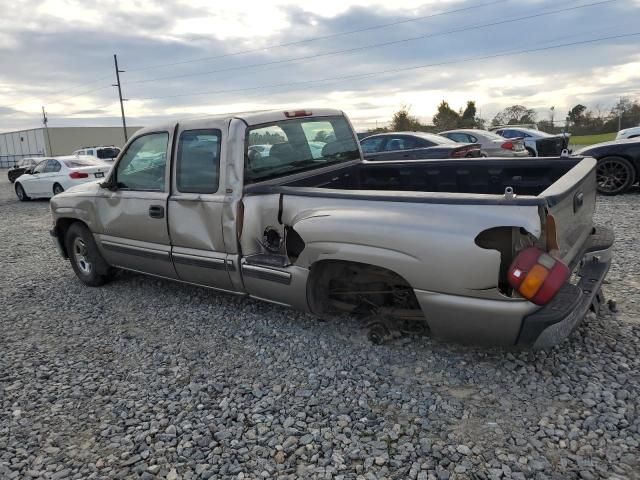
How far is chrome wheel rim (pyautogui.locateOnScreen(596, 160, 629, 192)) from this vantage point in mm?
9367

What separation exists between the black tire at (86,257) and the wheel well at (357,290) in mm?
3026

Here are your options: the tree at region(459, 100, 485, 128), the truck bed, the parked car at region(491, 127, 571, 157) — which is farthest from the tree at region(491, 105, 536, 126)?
the truck bed

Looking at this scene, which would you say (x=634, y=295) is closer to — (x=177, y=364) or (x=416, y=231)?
(x=416, y=231)

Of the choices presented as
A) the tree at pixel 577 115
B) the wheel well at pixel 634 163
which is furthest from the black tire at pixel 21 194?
the tree at pixel 577 115

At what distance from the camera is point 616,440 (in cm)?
253

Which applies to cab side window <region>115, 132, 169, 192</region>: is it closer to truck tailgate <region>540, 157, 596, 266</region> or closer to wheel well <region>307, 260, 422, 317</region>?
wheel well <region>307, 260, 422, 317</region>

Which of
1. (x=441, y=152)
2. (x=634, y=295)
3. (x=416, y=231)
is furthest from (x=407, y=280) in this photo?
(x=441, y=152)

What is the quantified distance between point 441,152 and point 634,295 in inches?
270

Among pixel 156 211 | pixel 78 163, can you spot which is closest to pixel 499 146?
pixel 156 211

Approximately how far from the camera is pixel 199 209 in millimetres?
4219

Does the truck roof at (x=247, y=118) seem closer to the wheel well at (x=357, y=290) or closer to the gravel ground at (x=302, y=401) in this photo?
the wheel well at (x=357, y=290)

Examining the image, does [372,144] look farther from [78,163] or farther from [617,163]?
[78,163]

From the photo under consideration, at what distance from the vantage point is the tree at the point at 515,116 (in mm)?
44250

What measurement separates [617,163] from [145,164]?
8.69 metres
